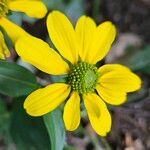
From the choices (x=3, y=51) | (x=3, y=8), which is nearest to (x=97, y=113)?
(x=3, y=51)

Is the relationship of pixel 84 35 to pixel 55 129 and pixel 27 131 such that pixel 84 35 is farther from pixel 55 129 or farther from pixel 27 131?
pixel 27 131

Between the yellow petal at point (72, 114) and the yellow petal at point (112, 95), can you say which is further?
the yellow petal at point (112, 95)

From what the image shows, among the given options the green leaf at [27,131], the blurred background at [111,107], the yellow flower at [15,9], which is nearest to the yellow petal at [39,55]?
the yellow flower at [15,9]

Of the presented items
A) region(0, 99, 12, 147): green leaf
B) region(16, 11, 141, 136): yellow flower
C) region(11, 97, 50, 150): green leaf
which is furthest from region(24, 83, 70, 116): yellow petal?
region(0, 99, 12, 147): green leaf

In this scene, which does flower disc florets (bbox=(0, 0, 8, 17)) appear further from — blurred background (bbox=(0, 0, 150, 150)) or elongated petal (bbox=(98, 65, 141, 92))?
elongated petal (bbox=(98, 65, 141, 92))

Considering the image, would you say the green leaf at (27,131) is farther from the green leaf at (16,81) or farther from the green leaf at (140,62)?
the green leaf at (140,62)

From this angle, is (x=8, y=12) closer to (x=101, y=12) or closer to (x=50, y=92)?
(x=50, y=92)
